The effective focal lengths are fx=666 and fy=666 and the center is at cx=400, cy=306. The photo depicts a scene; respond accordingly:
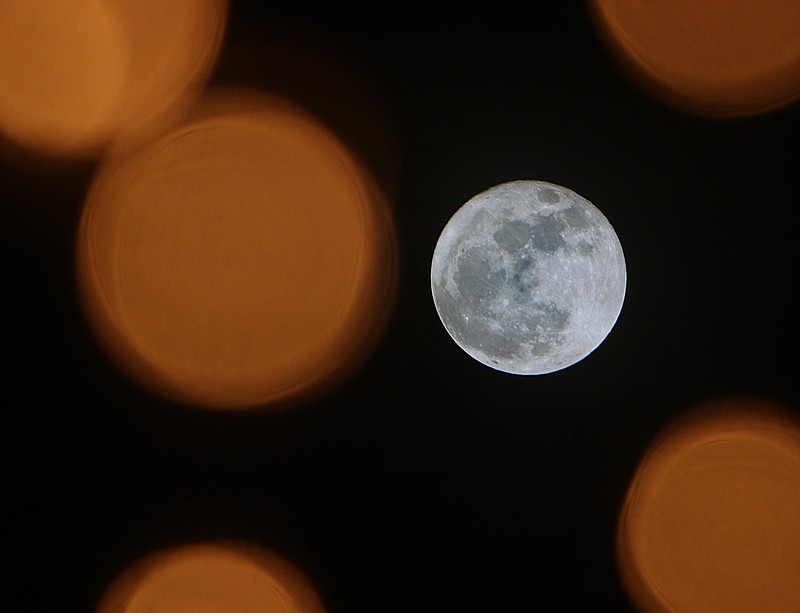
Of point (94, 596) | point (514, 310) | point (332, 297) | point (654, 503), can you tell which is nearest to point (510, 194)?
point (514, 310)

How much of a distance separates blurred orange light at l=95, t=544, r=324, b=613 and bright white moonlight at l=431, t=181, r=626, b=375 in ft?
12.3

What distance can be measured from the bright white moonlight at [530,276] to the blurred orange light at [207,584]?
12.3 ft

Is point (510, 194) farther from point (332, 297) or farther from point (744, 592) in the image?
point (744, 592)

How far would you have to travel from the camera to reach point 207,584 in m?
5.44

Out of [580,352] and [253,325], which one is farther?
[253,325]

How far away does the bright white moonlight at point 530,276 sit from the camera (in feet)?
8.10

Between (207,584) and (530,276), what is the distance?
14.2 ft


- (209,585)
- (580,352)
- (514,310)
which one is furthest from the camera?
(209,585)

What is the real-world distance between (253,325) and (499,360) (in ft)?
8.52

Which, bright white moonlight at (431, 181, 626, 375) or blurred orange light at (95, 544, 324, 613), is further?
blurred orange light at (95, 544, 324, 613)

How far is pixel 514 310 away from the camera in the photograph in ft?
8.26

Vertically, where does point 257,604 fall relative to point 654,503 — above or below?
below

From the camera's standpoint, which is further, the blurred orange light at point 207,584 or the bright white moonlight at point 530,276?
the blurred orange light at point 207,584

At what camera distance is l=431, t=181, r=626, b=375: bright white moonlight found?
247 centimetres
